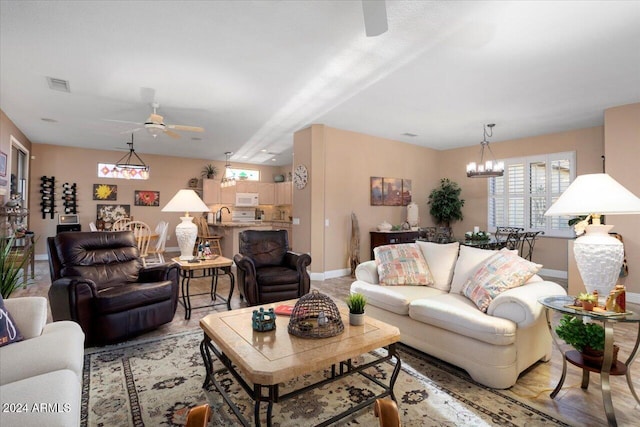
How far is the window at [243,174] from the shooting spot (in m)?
10.4

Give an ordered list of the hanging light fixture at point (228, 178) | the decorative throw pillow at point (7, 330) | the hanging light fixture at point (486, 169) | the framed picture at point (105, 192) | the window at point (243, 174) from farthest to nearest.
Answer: the window at point (243, 174), the hanging light fixture at point (228, 178), the framed picture at point (105, 192), the hanging light fixture at point (486, 169), the decorative throw pillow at point (7, 330)

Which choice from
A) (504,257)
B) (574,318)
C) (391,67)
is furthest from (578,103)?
(574,318)

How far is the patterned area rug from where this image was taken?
190cm

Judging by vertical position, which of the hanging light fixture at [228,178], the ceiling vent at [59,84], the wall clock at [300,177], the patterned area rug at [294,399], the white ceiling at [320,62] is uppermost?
the ceiling vent at [59,84]

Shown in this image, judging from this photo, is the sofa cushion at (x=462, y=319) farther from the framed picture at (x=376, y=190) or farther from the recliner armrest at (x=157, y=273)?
the framed picture at (x=376, y=190)

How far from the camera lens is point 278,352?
5.75 ft

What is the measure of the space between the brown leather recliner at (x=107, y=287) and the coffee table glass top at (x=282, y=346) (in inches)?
47.5

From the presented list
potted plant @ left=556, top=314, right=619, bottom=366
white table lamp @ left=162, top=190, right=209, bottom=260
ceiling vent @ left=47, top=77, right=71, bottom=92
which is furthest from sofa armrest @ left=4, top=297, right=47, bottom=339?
potted plant @ left=556, top=314, right=619, bottom=366

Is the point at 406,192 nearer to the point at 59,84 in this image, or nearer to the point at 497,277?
the point at 497,277

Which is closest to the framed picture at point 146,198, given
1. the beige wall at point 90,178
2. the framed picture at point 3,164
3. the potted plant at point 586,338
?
the beige wall at point 90,178

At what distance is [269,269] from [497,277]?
263cm

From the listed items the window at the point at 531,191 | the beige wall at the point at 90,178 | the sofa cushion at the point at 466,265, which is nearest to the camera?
the sofa cushion at the point at 466,265

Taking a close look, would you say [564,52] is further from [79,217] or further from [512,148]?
[79,217]

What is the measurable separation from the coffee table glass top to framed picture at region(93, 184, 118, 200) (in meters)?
8.20
